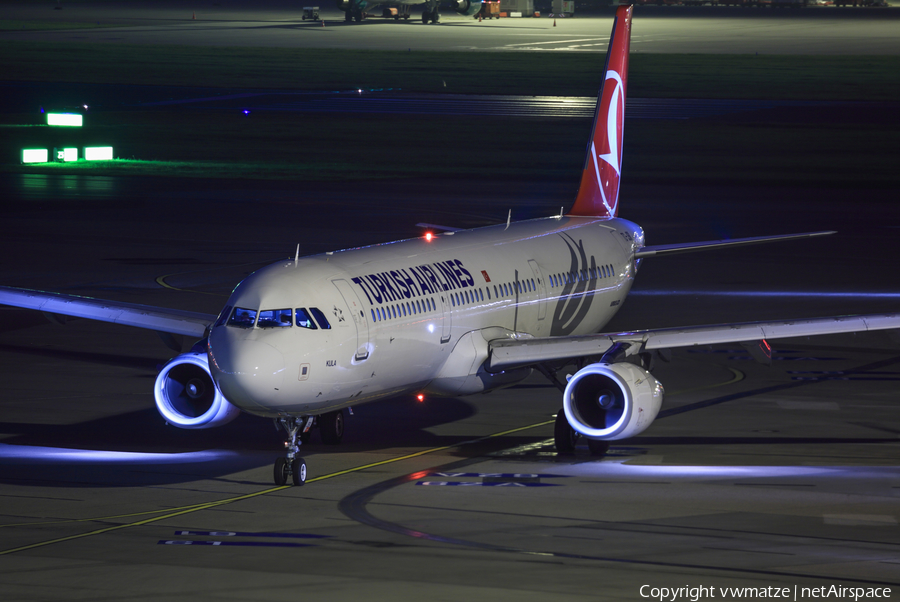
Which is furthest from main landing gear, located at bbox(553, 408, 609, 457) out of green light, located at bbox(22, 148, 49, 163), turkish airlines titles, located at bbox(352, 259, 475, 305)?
green light, located at bbox(22, 148, 49, 163)

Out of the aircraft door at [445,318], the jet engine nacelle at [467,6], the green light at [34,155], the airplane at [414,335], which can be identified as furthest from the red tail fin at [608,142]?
the jet engine nacelle at [467,6]

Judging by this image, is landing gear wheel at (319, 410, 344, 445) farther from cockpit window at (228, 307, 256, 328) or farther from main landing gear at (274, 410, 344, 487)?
cockpit window at (228, 307, 256, 328)

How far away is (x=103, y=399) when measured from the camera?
3055cm

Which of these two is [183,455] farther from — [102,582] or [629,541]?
[629,541]

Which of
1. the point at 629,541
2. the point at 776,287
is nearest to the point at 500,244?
the point at 629,541

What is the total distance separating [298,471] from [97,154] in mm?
63322

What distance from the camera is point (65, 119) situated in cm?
8912

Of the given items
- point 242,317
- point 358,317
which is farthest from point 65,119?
point 242,317

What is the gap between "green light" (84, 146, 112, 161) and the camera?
81438 millimetres

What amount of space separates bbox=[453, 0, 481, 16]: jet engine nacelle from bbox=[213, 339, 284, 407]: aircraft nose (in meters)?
165

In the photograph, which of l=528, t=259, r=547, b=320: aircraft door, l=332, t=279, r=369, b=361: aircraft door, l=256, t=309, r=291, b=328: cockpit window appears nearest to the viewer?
l=256, t=309, r=291, b=328: cockpit window

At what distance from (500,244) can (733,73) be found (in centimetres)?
10760

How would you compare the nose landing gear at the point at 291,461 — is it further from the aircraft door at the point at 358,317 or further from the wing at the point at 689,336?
the wing at the point at 689,336

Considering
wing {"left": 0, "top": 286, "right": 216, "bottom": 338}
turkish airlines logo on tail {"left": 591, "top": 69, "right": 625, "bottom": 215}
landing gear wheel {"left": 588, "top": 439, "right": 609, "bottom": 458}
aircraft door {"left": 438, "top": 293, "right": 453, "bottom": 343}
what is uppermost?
turkish airlines logo on tail {"left": 591, "top": 69, "right": 625, "bottom": 215}
